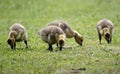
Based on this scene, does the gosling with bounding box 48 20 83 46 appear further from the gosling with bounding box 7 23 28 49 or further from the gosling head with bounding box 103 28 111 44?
the gosling with bounding box 7 23 28 49

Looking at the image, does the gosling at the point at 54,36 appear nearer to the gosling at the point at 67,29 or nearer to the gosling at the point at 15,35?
the gosling at the point at 15,35

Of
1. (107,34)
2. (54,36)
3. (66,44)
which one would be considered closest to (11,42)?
(54,36)

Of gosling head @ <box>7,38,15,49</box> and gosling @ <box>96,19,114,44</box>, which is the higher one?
gosling @ <box>96,19,114,44</box>

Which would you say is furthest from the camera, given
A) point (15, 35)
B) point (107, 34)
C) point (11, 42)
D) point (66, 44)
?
point (66, 44)

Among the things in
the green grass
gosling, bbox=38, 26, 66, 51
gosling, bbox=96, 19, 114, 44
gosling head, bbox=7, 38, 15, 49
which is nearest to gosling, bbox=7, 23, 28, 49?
gosling head, bbox=7, 38, 15, 49

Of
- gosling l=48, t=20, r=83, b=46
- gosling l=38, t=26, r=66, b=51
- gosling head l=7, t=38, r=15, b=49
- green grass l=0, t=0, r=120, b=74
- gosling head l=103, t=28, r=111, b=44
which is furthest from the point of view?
gosling head l=103, t=28, r=111, b=44

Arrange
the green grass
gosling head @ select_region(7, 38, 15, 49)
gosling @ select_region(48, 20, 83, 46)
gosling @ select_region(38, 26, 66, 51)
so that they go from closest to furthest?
the green grass
gosling @ select_region(38, 26, 66, 51)
gosling head @ select_region(7, 38, 15, 49)
gosling @ select_region(48, 20, 83, 46)

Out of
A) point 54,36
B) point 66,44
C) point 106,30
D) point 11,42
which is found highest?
point 106,30

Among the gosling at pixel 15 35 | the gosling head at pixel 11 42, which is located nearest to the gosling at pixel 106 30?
the gosling at pixel 15 35

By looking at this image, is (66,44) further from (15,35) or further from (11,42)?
(11,42)

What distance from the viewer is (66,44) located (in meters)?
19.3

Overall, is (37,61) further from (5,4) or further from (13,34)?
(5,4)

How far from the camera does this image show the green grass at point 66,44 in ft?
43.5

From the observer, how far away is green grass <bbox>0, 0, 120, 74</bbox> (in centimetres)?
1325
